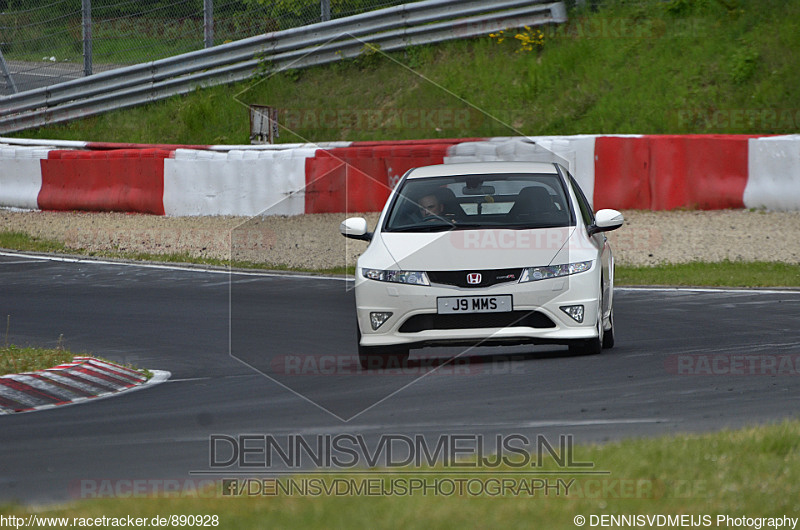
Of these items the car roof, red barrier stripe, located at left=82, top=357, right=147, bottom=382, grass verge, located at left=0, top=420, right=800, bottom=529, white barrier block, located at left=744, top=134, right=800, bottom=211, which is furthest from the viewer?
white barrier block, located at left=744, top=134, right=800, bottom=211

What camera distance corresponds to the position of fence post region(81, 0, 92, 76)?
23406 millimetres

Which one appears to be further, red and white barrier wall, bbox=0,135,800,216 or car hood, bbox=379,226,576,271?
red and white barrier wall, bbox=0,135,800,216

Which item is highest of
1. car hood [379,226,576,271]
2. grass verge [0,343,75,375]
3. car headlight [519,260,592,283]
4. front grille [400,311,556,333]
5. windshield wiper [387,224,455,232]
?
windshield wiper [387,224,455,232]

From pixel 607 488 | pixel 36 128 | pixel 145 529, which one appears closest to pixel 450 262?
pixel 607 488

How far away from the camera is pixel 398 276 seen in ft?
29.8

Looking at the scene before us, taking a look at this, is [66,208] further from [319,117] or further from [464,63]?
[464,63]

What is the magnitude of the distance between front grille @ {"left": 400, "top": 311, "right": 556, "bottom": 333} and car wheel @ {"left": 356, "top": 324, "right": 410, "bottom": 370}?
0.24 meters

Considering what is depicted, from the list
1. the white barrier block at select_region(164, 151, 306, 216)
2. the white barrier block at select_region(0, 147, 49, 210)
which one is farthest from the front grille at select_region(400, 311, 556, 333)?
the white barrier block at select_region(0, 147, 49, 210)

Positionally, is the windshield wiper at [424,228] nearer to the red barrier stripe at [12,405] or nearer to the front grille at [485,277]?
the front grille at [485,277]

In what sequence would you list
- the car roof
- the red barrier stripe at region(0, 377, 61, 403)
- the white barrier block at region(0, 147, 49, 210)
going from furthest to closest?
the white barrier block at region(0, 147, 49, 210) < the car roof < the red barrier stripe at region(0, 377, 61, 403)

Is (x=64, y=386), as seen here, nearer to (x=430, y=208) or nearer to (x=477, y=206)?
(x=430, y=208)

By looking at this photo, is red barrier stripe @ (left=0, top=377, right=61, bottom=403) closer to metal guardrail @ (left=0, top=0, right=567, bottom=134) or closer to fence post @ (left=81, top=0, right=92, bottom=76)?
metal guardrail @ (left=0, top=0, right=567, bottom=134)

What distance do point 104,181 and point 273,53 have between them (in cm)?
508

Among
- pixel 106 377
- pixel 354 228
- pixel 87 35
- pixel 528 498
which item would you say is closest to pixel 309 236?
pixel 87 35
